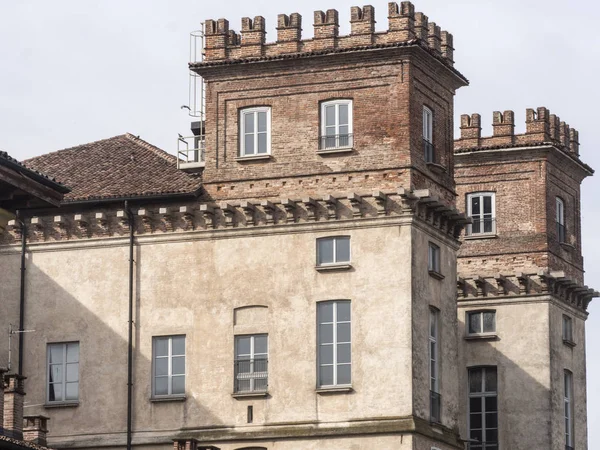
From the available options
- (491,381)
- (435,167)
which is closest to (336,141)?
(435,167)

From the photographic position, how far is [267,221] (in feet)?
197

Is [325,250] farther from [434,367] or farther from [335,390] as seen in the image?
[434,367]

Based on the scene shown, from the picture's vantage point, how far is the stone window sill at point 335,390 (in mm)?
57781

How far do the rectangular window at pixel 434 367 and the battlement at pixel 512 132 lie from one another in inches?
490

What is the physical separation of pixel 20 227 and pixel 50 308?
272cm

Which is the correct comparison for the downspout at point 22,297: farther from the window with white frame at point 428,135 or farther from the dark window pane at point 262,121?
the window with white frame at point 428,135

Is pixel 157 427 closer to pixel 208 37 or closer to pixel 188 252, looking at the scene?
pixel 188 252

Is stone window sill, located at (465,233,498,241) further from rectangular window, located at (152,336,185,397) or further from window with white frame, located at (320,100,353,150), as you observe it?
rectangular window, located at (152,336,185,397)

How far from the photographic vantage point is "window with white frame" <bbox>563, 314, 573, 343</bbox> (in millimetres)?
70387

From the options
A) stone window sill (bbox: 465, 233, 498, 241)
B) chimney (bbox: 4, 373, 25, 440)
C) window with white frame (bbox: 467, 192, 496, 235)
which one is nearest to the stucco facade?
chimney (bbox: 4, 373, 25, 440)

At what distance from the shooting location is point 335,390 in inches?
2281

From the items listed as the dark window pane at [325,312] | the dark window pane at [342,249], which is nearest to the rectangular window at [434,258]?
the dark window pane at [342,249]

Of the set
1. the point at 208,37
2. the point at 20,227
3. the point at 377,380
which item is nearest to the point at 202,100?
the point at 208,37

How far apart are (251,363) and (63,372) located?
602 centimetres
